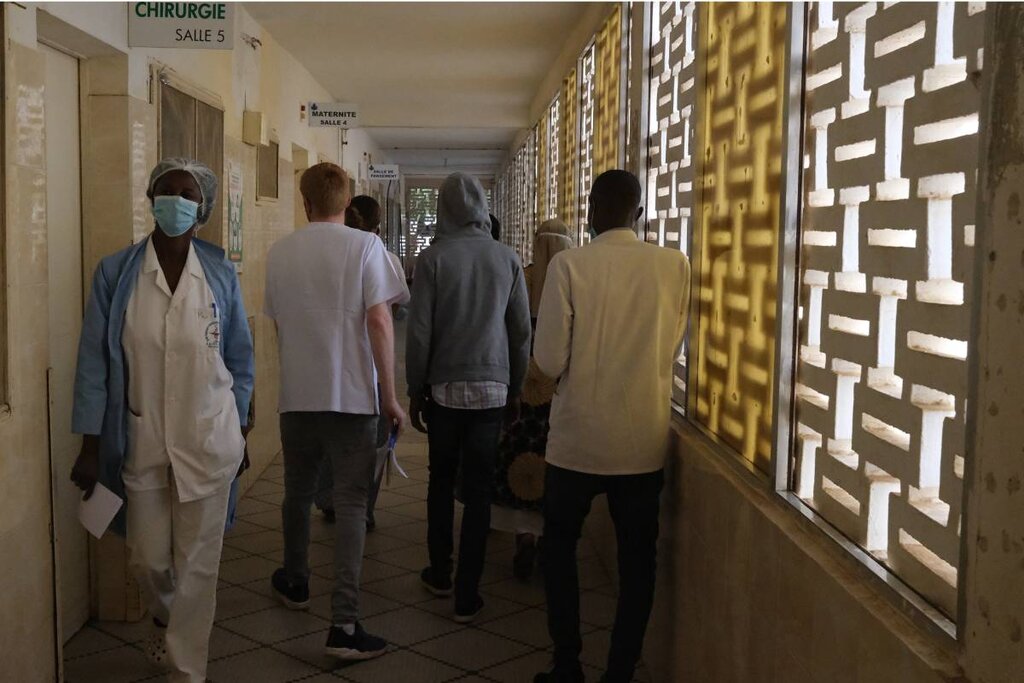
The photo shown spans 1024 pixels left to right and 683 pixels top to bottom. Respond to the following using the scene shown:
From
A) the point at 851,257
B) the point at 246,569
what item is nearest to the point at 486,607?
the point at 246,569

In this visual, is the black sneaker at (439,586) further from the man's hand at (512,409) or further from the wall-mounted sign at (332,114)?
the wall-mounted sign at (332,114)

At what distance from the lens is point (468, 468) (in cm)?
407

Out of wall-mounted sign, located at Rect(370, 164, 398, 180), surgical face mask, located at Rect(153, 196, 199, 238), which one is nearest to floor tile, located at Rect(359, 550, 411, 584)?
surgical face mask, located at Rect(153, 196, 199, 238)

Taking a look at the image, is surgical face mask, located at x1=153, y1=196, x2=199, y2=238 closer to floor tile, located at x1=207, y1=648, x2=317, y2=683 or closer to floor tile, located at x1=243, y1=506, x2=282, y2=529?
floor tile, located at x1=207, y1=648, x2=317, y2=683

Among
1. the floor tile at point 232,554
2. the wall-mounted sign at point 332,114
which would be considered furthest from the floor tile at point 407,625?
the wall-mounted sign at point 332,114

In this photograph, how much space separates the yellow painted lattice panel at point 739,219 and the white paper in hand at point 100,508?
5.64 feet

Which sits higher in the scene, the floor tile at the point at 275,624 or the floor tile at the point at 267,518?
the floor tile at the point at 267,518

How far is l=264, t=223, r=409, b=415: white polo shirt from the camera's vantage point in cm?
366

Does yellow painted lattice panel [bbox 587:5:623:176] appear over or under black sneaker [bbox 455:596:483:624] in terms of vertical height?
over

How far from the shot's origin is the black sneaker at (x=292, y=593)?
13.8ft

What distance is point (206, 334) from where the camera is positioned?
10.4ft

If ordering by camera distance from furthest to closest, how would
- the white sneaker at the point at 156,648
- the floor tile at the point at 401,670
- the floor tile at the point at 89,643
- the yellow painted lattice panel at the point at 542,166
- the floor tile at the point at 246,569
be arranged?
the yellow painted lattice panel at the point at 542,166 < the floor tile at the point at 246,569 < the floor tile at the point at 89,643 < the floor tile at the point at 401,670 < the white sneaker at the point at 156,648

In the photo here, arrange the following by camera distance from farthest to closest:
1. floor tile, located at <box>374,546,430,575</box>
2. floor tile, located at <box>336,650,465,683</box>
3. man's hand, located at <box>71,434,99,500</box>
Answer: floor tile, located at <box>374,546,430,575</box> → floor tile, located at <box>336,650,465,683</box> → man's hand, located at <box>71,434,99,500</box>

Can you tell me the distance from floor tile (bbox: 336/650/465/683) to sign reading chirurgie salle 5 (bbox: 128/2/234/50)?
98.5 inches
